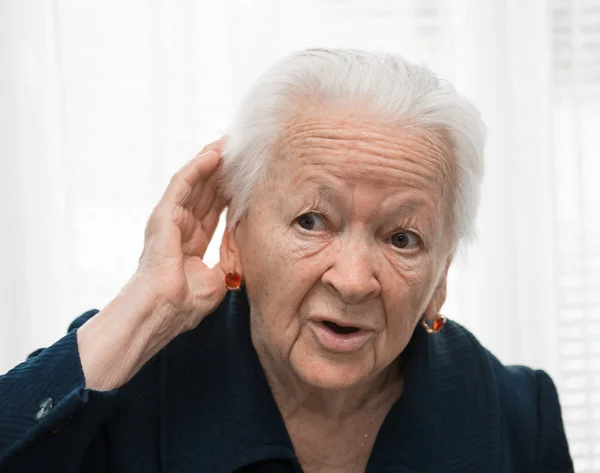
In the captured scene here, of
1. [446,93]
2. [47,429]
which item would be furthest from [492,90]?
[47,429]

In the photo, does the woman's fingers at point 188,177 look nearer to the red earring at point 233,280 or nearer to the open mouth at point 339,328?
the red earring at point 233,280

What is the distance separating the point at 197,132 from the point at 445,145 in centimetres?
140

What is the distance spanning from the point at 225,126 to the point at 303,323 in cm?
140

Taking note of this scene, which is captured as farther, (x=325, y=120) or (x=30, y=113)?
(x=30, y=113)

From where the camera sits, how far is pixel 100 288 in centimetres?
278

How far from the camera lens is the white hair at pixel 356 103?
1410 millimetres

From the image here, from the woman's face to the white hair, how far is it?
0.03 metres

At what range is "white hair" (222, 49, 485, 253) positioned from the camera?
1.41 meters

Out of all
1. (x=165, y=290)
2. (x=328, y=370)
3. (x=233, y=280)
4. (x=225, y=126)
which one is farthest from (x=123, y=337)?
(x=225, y=126)

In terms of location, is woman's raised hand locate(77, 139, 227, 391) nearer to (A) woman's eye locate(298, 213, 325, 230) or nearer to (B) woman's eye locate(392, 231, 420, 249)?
(A) woman's eye locate(298, 213, 325, 230)

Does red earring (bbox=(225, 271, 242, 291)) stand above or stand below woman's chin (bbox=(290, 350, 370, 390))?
above

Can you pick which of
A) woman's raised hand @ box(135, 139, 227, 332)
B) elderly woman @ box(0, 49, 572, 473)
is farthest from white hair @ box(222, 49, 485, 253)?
woman's raised hand @ box(135, 139, 227, 332)

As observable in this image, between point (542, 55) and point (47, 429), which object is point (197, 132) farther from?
point (47, 429)

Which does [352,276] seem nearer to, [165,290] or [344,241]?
[344,241]
